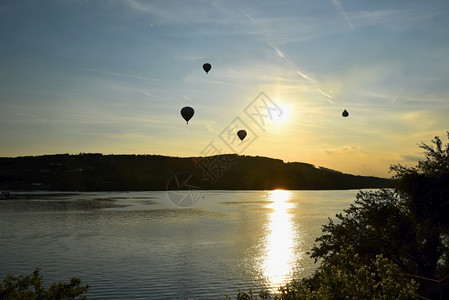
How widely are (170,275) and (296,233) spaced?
55738mm

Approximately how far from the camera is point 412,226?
34312 millimetres

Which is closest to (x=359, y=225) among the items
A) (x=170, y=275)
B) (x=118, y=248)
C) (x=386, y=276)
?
(x=386, y=276)

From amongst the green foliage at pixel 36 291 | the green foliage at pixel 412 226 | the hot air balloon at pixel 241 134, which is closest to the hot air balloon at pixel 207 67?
the hot air balloon at pixel 241 134

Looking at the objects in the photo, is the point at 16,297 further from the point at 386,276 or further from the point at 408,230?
the point at 408,230

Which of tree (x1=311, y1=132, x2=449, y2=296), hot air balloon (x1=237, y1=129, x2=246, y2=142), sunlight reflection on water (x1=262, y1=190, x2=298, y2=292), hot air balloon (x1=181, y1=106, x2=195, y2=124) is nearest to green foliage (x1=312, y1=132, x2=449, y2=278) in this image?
tree (x1=311, y1=132, x2=449, y2=296)

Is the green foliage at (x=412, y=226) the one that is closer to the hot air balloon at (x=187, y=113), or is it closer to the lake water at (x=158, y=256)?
the lake water at (x=158, y=256)

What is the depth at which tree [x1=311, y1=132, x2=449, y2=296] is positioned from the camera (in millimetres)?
33438

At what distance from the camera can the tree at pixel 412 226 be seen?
33.4 meters

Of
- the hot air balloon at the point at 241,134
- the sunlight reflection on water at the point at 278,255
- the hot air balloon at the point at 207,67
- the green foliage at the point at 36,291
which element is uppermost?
the hot air balloon at the point at 207,67

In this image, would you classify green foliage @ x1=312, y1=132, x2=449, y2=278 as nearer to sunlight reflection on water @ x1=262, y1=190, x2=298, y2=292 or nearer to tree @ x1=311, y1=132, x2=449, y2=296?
tree @ x1=311, y1=132, x2=449, y2=296

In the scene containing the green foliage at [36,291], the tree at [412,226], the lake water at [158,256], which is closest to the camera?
the green foliage at [36,291]

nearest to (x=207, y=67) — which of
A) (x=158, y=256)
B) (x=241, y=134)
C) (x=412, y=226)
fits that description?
(x=241, y=134)

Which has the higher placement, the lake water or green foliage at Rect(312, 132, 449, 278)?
green foliage at Rect(312, 132, 449, 278)

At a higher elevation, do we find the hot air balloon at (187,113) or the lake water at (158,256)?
the hot air balloon at (187,113)
